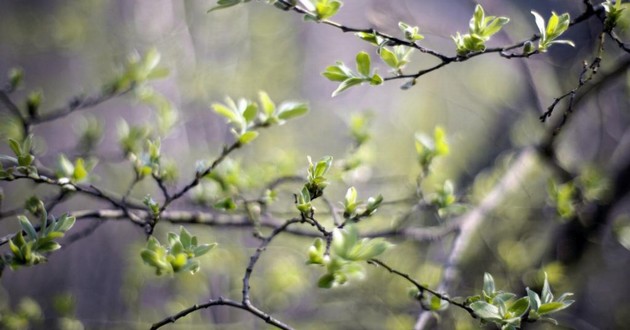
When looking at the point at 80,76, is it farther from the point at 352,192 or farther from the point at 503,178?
the point at 352,192

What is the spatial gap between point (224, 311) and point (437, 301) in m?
1.95

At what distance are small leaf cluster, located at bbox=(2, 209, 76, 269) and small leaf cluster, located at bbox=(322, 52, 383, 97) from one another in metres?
0.53

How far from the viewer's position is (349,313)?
2.23 meters

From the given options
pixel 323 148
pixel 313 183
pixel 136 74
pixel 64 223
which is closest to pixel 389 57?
pixel 313 183

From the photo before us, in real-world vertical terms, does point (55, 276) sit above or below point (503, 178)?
below

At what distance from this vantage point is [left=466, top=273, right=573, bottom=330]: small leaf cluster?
32.1 inches

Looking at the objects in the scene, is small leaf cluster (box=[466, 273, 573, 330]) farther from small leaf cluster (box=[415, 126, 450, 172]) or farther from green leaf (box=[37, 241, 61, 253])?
green leaf (box=[37, 241, 61, 253])

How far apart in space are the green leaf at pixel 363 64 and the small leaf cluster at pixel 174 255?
1.33 feet

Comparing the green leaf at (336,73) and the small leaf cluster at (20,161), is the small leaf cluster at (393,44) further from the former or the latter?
the small leaf cluster at (20,161)

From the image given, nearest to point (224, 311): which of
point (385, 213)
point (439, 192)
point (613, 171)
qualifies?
point (385, 213)

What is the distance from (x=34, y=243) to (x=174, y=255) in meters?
0.23

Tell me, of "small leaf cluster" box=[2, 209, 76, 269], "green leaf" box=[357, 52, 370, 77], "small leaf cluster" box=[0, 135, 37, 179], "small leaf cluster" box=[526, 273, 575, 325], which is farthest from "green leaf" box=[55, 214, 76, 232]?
"small leaf cluster" box=[526, 273, 575, 325]

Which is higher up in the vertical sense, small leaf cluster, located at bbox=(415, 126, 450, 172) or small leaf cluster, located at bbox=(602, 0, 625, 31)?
small leaf cluster, located at bbox=(602, 0, 625, 31)

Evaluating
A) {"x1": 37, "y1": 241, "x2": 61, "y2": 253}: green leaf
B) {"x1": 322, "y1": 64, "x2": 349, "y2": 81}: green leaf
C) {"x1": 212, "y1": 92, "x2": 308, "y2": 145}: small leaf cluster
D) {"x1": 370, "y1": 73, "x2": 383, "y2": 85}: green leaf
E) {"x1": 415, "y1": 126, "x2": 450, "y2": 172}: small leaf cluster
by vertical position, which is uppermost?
{"x1": 370, "y1": 73, "x2": 383, "y2": 85}: green leaf
